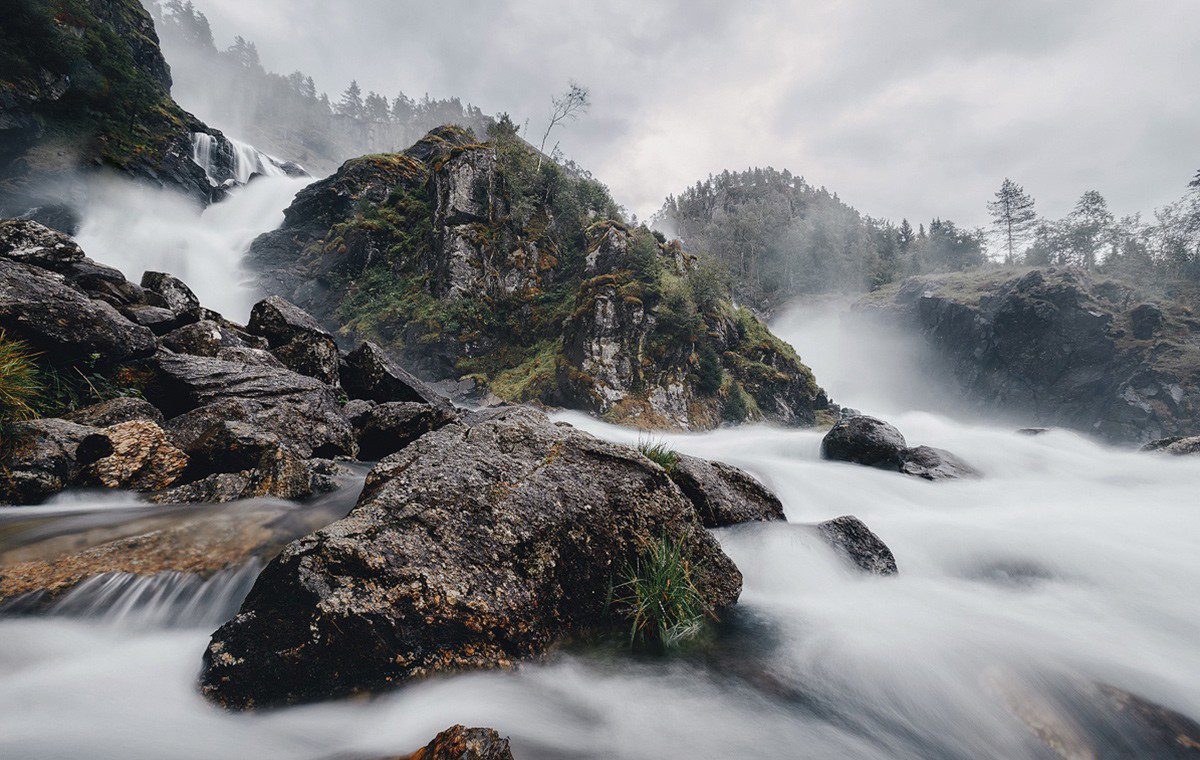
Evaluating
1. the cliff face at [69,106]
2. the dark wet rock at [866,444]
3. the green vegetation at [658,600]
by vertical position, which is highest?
the cliff face at [69,106]

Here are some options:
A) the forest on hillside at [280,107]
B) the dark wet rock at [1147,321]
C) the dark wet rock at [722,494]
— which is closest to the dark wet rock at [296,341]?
the dark wet rock at [722,494]

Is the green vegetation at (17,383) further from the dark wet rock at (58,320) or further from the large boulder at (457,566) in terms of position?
the large boulder at (457,566)

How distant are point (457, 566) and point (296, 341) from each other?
33.6 ft

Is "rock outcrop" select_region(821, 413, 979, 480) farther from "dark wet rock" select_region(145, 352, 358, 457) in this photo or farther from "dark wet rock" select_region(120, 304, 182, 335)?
"dark wet rock" select_region(120, 304, 182, 335)

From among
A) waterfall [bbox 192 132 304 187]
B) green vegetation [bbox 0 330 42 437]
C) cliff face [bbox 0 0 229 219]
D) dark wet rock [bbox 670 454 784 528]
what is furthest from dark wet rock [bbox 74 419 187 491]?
waterfall [bbox 192 132 304 187]

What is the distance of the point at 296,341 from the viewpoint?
1105cm

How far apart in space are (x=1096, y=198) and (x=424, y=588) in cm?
10418

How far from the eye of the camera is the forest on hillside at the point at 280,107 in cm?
10988

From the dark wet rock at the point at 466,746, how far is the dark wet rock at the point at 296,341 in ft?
35.0

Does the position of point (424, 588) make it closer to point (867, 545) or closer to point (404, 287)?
point (867, 545)

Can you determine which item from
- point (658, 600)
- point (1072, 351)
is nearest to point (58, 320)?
point (658, 600)

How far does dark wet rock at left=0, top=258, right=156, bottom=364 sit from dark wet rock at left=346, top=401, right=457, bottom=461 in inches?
141

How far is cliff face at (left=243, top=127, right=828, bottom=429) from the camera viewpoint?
88.9 feet

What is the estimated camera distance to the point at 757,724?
3.24 meters
